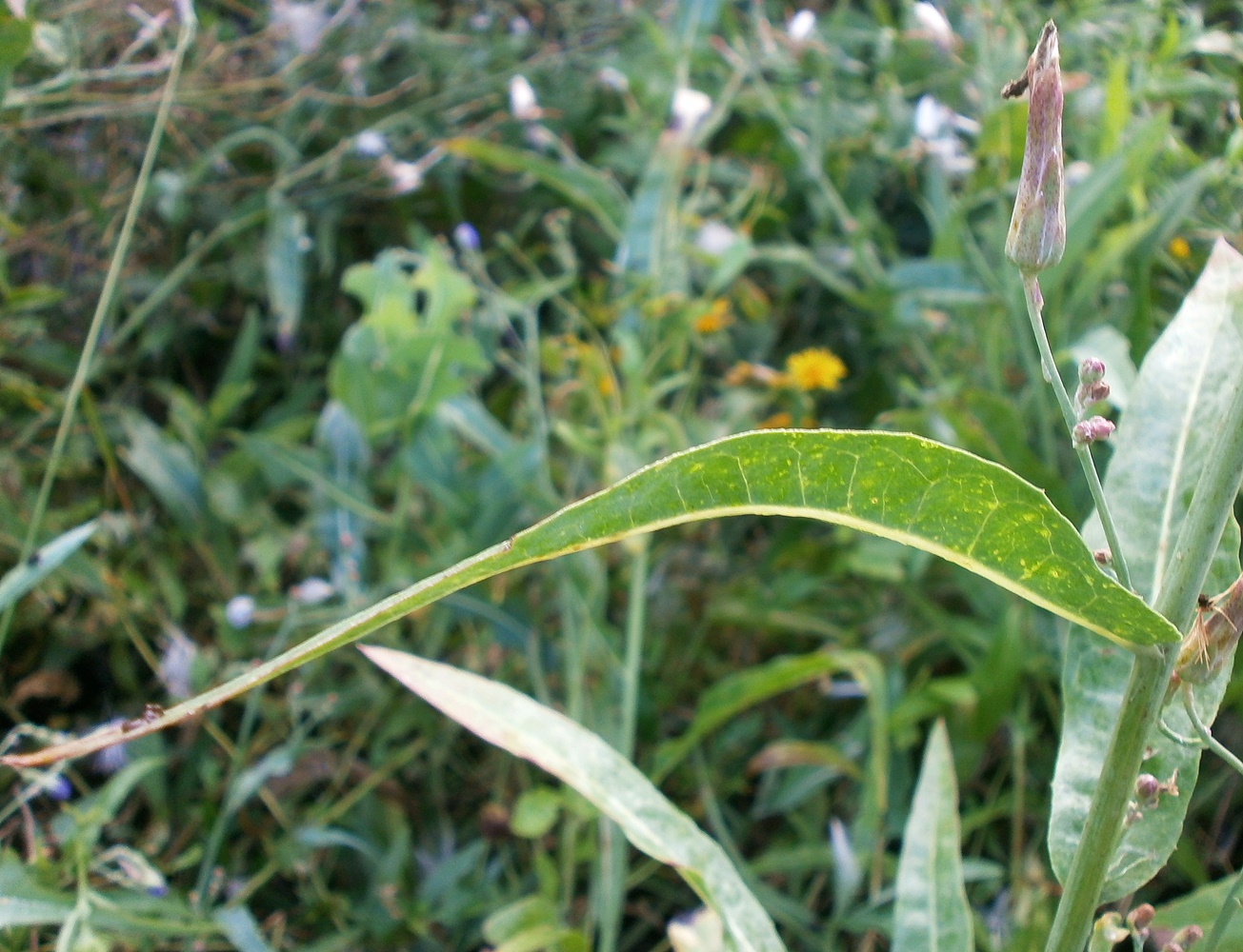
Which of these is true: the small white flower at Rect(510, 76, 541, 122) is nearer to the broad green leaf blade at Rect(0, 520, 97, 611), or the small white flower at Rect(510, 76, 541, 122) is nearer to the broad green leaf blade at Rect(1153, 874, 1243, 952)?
the broad green leaf blade at Rect(0, 520, 97, 611)

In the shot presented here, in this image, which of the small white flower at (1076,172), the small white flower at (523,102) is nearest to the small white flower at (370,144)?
the small white flower at (523,102)

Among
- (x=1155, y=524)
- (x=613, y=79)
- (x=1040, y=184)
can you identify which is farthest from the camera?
(x=613, y=79)

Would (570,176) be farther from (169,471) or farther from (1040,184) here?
(1040,184)

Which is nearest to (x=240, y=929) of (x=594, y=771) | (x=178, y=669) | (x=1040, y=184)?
(x=178, y=669)

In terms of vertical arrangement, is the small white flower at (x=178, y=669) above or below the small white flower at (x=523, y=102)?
below

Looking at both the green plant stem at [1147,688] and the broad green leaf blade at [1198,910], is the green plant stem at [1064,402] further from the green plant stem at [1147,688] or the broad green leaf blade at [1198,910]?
the broad green leaf blade at [1198,910]
